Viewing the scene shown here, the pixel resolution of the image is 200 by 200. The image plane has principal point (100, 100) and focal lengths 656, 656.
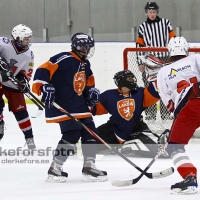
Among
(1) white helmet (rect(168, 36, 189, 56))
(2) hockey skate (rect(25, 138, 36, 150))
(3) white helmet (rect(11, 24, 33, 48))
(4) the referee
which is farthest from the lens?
(4) the referee

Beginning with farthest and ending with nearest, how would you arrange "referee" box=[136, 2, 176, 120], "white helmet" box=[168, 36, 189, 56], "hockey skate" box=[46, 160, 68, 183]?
"referee" box=[136, 2, 176, 120], "hockey skate" box=[46, 160, 68, 183], "white helmet" box=[168, 36, 189, 56]

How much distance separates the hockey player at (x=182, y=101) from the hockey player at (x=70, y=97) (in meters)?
0.56

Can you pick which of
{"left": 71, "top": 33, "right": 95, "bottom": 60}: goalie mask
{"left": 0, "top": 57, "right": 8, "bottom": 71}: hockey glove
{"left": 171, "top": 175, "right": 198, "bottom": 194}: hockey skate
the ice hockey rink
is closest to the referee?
the ice hockey rink

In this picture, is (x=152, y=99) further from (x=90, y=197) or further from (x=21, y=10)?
(x=21, y=10)

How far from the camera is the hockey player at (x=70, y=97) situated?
367 cm

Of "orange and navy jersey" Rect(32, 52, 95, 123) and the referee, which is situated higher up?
the referee

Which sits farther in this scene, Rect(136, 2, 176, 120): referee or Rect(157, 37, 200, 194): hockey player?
Rect(136, 2, 176, 120): referee

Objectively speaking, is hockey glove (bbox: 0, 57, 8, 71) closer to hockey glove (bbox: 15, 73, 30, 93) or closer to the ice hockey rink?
hockey glove (bbox: 15, 73, 30, 93)

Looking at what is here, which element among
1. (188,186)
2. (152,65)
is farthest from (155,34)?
(188,186)

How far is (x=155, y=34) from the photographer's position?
5793 millimetres

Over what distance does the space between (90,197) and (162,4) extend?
4.53m

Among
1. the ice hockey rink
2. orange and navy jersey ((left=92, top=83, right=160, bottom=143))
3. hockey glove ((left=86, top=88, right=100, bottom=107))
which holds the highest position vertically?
hockey glove ((left=86, top=88, right=100, bottom=107))

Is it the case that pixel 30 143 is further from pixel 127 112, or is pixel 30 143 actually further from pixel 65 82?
pixel 65 82

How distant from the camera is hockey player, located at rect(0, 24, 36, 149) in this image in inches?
176
